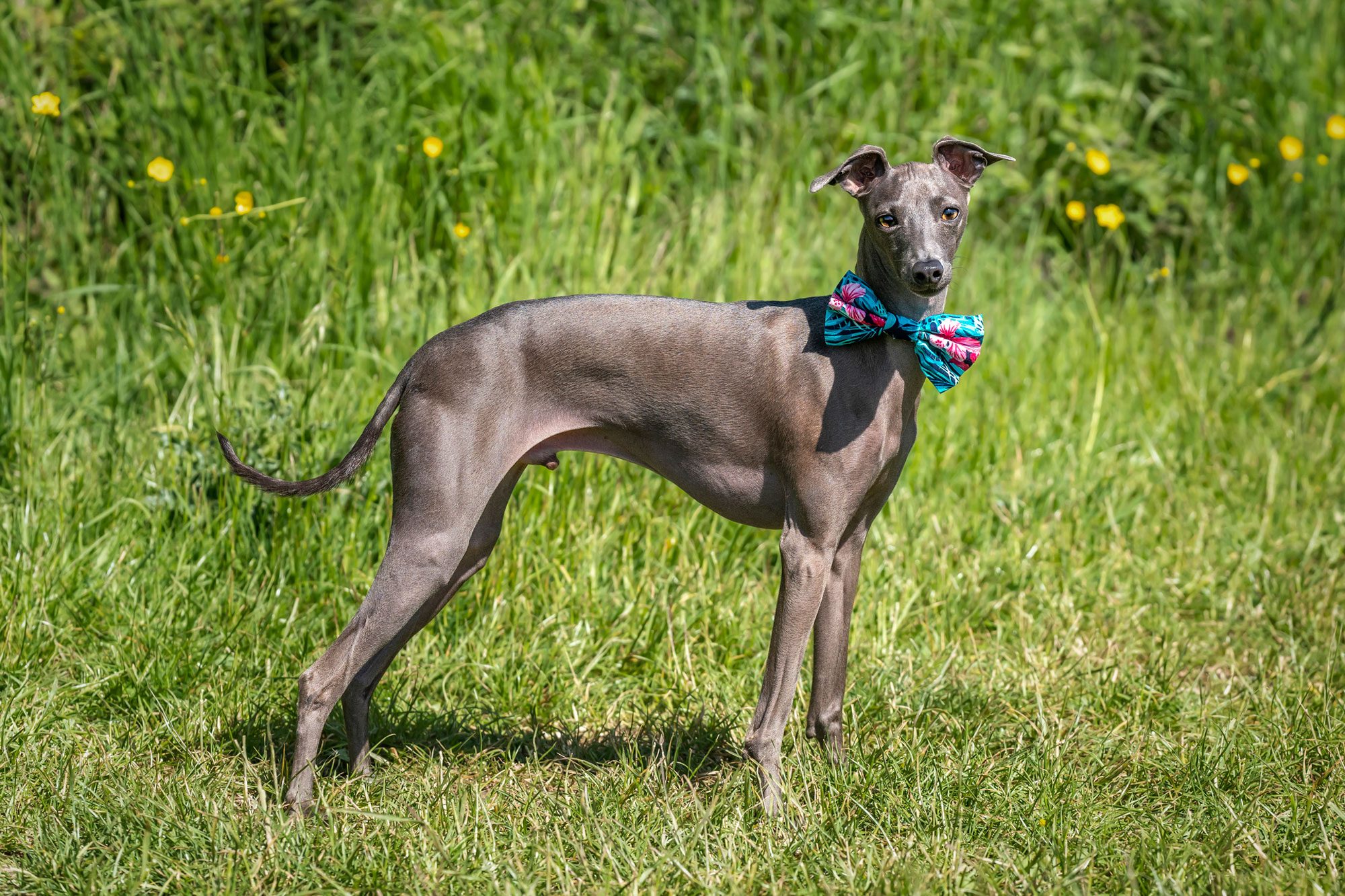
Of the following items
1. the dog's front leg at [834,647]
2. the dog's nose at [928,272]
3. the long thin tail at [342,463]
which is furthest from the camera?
the dog's front leg at [834,647]

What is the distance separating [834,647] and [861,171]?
50.7 inches

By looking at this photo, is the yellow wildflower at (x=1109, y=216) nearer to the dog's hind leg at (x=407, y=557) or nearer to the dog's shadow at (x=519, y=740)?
the dog's shadow at (x=519, y=740)

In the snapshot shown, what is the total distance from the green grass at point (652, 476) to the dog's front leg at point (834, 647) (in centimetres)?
10

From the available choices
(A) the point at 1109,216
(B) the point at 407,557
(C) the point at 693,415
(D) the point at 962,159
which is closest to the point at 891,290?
(D) the point at 962,159

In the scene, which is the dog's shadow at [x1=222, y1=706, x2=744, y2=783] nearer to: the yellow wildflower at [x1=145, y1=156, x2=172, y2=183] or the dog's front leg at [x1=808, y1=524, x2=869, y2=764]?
the dog's front leg at [x1=808, y1=524, x2=869, y2=764]

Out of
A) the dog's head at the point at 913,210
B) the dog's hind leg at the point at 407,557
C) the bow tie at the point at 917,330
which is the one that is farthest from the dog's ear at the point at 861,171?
the dog's hind leg at the point at 407,557

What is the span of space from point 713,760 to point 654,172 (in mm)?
3220

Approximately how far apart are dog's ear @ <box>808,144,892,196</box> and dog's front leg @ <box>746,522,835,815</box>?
905mm

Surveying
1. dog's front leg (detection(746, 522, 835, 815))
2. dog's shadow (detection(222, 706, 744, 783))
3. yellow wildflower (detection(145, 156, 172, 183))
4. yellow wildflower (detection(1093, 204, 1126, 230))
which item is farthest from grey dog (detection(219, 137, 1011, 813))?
yellow wildflower (detection(1093, 204, 1126, 230))

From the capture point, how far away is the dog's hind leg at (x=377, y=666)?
3506 mm

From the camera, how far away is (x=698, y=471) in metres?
3.38

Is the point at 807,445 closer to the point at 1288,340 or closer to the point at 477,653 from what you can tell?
the point at 477,653

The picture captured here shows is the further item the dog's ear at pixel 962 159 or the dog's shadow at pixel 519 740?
the dog's shadow at pixel 519 740

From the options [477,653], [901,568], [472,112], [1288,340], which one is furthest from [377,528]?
[1288,340]
